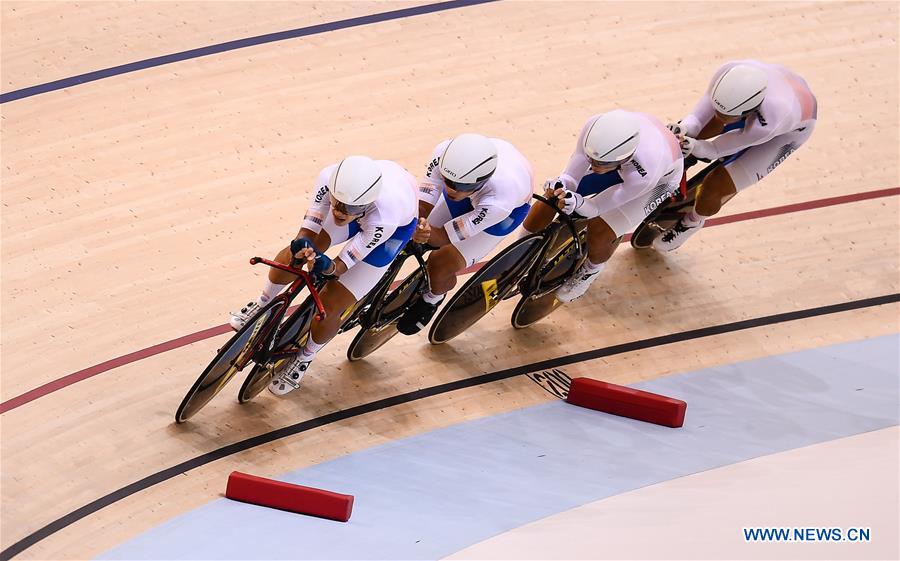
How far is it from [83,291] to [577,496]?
7.86ft

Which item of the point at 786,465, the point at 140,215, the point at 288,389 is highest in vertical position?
the point at 140,215

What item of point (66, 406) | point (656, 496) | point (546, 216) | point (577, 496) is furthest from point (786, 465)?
point (66, 406)

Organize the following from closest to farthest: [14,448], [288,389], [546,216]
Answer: [14,448] < [288,389] < [546,216]

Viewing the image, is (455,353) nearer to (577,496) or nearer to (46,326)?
(577,496)

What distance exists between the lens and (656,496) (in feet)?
14.8

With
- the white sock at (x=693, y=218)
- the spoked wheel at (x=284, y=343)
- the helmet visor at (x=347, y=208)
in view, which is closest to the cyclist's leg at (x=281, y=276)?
the spoked wheel at (x=284, y=343)

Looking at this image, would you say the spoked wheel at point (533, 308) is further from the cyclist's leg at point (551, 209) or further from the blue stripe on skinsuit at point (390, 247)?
the blue stripe on skinsuit at point (390, 247)

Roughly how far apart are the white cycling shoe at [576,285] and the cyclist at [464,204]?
596 millimetres

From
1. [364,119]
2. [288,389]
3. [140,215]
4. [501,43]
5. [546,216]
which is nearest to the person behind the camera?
[288,389]

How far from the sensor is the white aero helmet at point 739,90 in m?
4.97

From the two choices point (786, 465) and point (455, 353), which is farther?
point (455, 353)

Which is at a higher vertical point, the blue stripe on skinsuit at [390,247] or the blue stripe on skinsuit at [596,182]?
the blue stripe on skinsuit at [390,247]

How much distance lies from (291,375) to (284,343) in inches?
7.4

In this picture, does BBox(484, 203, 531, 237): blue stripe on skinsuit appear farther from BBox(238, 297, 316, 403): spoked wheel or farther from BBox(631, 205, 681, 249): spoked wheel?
BBox(631, 205, 681, 249): spoked wheel
